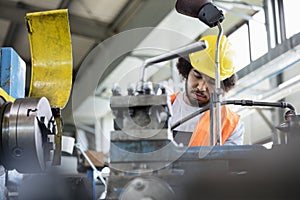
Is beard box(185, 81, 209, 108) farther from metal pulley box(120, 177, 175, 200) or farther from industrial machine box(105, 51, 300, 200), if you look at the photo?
metal pulley box(120, 177, 175, 200)

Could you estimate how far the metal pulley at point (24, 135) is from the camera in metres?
0.80

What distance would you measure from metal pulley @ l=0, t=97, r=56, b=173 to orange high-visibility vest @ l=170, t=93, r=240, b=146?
1.94 ft

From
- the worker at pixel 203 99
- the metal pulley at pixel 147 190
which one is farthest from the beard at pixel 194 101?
the metal pulley at pixel 147 190

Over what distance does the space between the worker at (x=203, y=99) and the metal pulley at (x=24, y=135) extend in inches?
25.2

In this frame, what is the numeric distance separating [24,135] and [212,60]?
81 cm

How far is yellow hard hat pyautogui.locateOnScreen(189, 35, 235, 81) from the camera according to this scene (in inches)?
57.3

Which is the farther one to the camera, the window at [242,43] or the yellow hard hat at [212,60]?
the window at [242,43]

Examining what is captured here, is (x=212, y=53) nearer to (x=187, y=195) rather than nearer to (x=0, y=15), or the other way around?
(x=187, y=195)

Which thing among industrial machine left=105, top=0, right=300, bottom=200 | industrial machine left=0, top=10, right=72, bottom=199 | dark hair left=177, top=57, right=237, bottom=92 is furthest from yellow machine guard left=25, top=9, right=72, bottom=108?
dark hair left=177, top=57, right=237, bottom=92

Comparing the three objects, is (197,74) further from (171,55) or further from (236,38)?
(236,38)

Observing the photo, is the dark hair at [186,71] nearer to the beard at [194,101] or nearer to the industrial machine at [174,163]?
the beard at [194,101]

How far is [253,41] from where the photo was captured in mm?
3230

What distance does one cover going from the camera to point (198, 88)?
1.56m

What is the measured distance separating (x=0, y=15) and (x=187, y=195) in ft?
13.4
